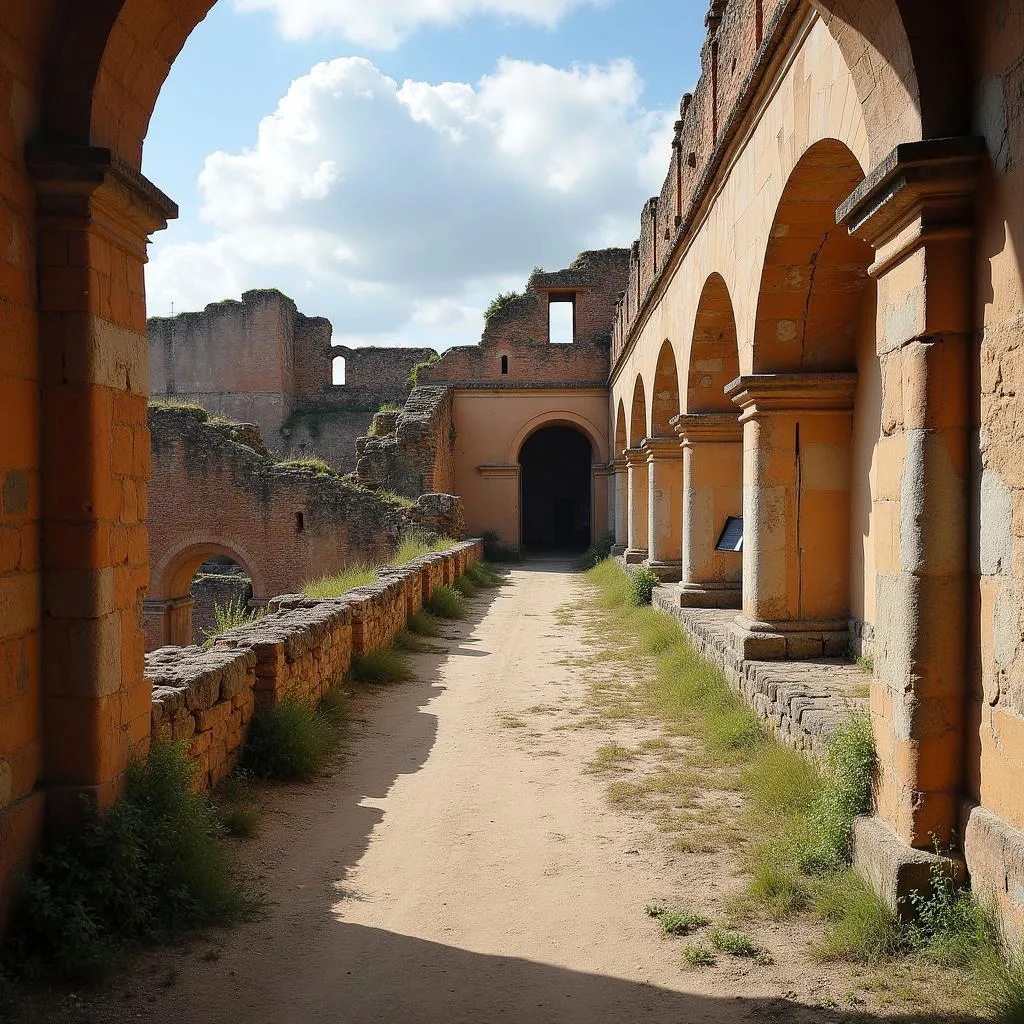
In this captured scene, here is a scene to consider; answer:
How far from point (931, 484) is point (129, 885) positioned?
11.3 feet

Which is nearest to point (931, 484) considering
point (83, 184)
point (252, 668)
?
point (83, 184)

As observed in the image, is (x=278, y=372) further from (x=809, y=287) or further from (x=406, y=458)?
(x=809, y=287)

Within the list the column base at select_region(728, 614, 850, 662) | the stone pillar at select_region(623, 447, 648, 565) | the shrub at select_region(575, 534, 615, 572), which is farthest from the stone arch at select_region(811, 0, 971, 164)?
the shrub at select_region(575, 534, 615, 572)

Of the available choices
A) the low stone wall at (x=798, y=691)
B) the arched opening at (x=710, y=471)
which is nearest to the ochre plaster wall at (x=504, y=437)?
the arched opening at (x=710, y=471)

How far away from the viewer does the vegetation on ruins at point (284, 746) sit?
5578 millimetres

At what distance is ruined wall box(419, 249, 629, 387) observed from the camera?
82.5 feet

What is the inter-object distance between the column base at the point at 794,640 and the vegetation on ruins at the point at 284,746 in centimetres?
319

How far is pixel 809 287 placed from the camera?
21.8 feet

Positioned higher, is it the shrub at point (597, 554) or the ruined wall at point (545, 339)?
the ruined wall at point (545, 339)

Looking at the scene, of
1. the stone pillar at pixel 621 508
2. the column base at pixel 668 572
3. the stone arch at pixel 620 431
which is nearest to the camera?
the column base at pixel 668 572

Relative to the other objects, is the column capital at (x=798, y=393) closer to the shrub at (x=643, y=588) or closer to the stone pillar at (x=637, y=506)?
the shrub at (x=643, y=588)

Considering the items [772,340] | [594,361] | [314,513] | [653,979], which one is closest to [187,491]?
[314,513]

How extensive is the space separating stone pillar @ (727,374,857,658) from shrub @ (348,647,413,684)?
132 inches

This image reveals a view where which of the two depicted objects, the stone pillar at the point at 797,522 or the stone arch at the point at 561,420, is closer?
the stone pillar at the point at 797,522
